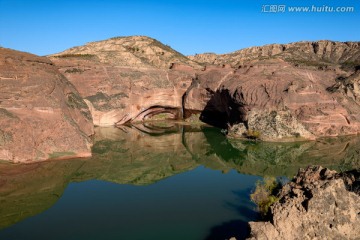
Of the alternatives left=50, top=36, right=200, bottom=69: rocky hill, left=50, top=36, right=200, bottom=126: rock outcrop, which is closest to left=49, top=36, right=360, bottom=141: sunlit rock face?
left=50, top=36, right=200, bottom=126: rock outcrop

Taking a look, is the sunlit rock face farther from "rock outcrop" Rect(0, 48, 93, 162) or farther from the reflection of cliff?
"rock outcrop" Rect(0, 48, 93, 162)

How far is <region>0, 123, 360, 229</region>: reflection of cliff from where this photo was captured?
21447 mm

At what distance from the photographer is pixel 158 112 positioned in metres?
56.8

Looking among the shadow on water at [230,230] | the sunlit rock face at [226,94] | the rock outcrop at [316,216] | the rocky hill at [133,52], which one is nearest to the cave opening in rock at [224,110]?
the sunlit rock face at [226,94]

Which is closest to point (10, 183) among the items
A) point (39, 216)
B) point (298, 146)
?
point (39, 216)

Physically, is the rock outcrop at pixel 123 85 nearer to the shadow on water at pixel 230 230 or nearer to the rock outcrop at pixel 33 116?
the rock outcrop at pixel 33 116

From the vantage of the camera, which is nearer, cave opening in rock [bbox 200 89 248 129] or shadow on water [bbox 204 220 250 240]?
shadow on water [bbox 204 220 250 240]

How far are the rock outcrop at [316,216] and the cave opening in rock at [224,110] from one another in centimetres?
2693

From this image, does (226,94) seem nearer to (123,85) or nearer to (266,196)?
(123,85)

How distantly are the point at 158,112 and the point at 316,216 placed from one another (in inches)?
1757

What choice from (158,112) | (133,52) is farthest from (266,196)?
(133,52)

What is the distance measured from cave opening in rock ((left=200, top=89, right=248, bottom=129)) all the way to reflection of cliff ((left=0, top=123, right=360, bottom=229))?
3486 mm

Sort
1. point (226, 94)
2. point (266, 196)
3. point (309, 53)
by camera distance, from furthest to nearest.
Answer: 1. point (309, 53)
2. point (226, 94)
3. point (266, 196)

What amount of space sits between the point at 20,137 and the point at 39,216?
11112 millimetres
